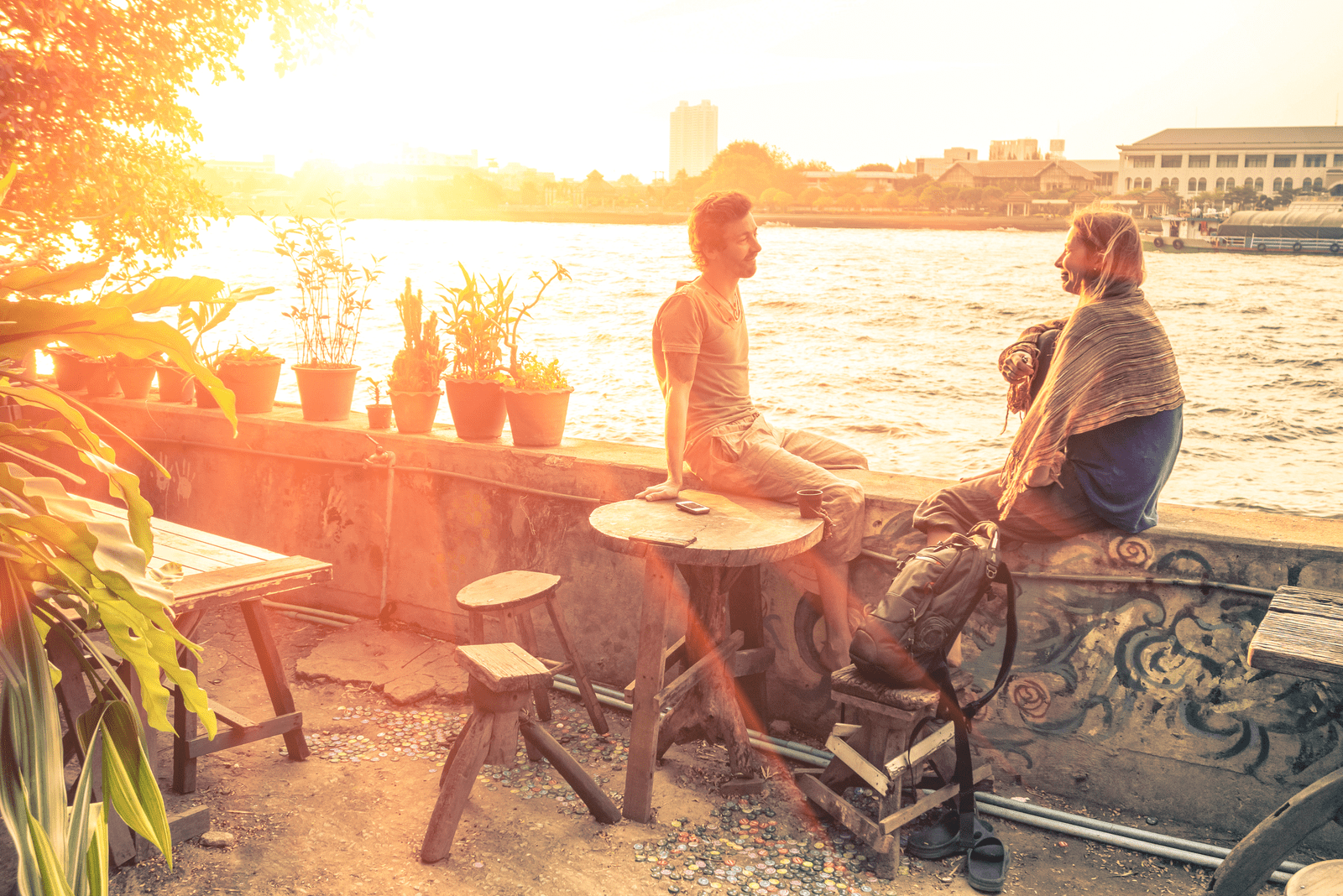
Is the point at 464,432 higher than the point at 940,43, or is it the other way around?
the point at 940,43

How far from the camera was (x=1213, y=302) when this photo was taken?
5834cm

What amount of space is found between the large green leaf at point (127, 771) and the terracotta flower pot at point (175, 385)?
13.5 ft

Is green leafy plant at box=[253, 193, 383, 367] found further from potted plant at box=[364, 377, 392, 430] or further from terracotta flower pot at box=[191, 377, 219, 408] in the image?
potted plant at box=[364, 377, 392, 430]

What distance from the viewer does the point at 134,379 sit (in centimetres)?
516

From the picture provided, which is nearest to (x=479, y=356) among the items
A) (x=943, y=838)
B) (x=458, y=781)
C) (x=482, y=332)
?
(x=482, y=332)

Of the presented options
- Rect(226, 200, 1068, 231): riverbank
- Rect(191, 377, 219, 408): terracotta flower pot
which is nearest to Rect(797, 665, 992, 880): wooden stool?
Rect(191, 377, 219, 408): terracotta flower pot

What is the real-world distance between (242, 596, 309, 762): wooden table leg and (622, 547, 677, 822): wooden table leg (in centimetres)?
111

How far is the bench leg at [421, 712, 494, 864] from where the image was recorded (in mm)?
2639

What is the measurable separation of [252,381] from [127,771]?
390cm

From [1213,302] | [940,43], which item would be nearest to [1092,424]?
[1213,302]

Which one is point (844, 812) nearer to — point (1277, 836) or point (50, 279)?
point (1277, 836)

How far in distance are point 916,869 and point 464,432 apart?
2511 mm

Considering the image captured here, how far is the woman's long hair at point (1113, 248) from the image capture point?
294 centimetres

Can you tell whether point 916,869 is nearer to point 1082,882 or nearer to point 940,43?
point 1082,882
